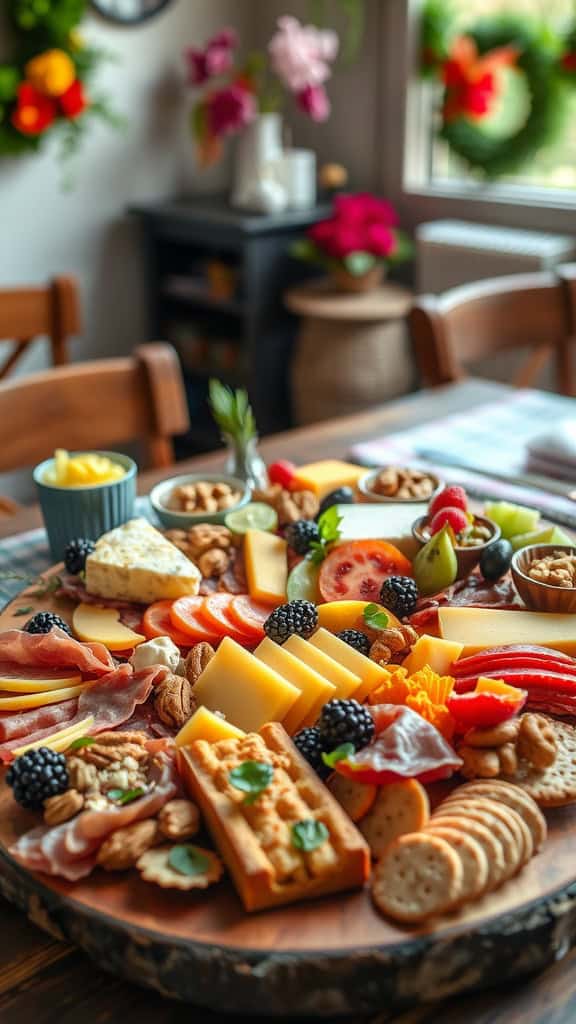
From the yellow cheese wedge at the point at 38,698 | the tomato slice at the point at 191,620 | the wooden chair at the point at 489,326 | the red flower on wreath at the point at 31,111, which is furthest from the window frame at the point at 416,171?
the yellow cheese wedge at the point at 38,698

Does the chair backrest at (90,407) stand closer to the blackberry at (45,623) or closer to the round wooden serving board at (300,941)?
the blackberry at (45,623)

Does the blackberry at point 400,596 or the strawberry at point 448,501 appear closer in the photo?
the blackberry at point 400,596

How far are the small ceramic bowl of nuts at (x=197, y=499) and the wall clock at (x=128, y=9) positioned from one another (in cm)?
297

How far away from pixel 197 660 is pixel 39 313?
5.49 ft

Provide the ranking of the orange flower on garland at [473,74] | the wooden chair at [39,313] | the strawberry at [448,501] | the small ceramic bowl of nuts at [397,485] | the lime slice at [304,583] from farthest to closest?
the orange flower on garland at [473,74], the wooden chair at [39,313], the small ceramic bowl of nuts at [397,485], the strawberry at [448,501], the lime slice at [304,583]

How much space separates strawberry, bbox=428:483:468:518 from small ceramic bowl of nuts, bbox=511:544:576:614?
134 millimetres

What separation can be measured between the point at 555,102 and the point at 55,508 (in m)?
2.91

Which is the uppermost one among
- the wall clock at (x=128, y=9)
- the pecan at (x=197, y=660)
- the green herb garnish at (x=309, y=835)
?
Answer: the wall clock at (x=128, y=9)

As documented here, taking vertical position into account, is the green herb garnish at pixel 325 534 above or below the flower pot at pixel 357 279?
above

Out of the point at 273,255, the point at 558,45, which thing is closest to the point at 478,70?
the point at 558,45

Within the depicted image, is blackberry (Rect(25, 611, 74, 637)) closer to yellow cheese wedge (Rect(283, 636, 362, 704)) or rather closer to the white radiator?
yellow cheese wedge (Rect(283, 636, 362, 704))

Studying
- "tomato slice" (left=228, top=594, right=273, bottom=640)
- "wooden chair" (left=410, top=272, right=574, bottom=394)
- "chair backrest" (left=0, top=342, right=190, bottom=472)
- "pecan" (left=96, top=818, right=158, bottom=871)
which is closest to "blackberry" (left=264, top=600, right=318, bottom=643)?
"tomato slice" (left=228, top=594, right=273, bottom=640)

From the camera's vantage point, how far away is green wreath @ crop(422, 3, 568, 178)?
143 inches

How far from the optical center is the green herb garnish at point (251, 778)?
928 mm
